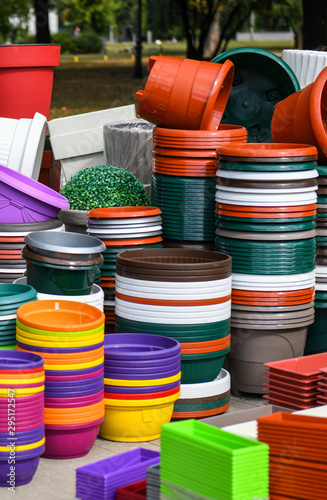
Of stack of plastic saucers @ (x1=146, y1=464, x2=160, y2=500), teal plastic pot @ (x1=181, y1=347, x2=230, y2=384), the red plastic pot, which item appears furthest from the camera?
the red plastic pot

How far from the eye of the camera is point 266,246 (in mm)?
5250

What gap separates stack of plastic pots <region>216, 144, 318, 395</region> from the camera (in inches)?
205

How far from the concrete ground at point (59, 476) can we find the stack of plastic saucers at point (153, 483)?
582 millimetres

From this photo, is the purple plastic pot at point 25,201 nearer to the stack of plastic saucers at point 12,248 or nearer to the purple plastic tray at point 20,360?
the stack of plastic saucers at point 12,248

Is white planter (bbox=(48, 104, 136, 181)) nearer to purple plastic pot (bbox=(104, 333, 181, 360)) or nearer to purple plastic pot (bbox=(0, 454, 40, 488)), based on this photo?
purple plastic pot (bbox=(104, 333, 181, 360))

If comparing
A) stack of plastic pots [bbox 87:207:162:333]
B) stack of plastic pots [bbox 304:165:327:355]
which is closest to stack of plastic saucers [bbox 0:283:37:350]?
stack of plastic pots [bbox 87:207:162:333]

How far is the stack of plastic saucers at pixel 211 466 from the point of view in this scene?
3.24 meters

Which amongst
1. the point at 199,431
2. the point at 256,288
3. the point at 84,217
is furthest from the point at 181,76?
the point at 199,431

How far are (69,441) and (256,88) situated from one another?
394 centimetres

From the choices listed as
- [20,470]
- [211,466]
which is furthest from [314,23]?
[211,466]

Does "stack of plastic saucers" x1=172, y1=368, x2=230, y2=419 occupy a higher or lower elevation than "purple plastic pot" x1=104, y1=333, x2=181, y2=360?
lower

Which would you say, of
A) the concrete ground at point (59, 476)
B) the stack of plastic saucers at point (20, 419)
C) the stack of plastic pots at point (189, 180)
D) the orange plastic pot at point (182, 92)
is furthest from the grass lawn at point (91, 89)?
the stack of plastic saucers at point (20, 419)

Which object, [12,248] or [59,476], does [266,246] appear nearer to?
[12,248]

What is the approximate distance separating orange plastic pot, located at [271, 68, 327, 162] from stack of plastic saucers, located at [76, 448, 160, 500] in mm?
2570
